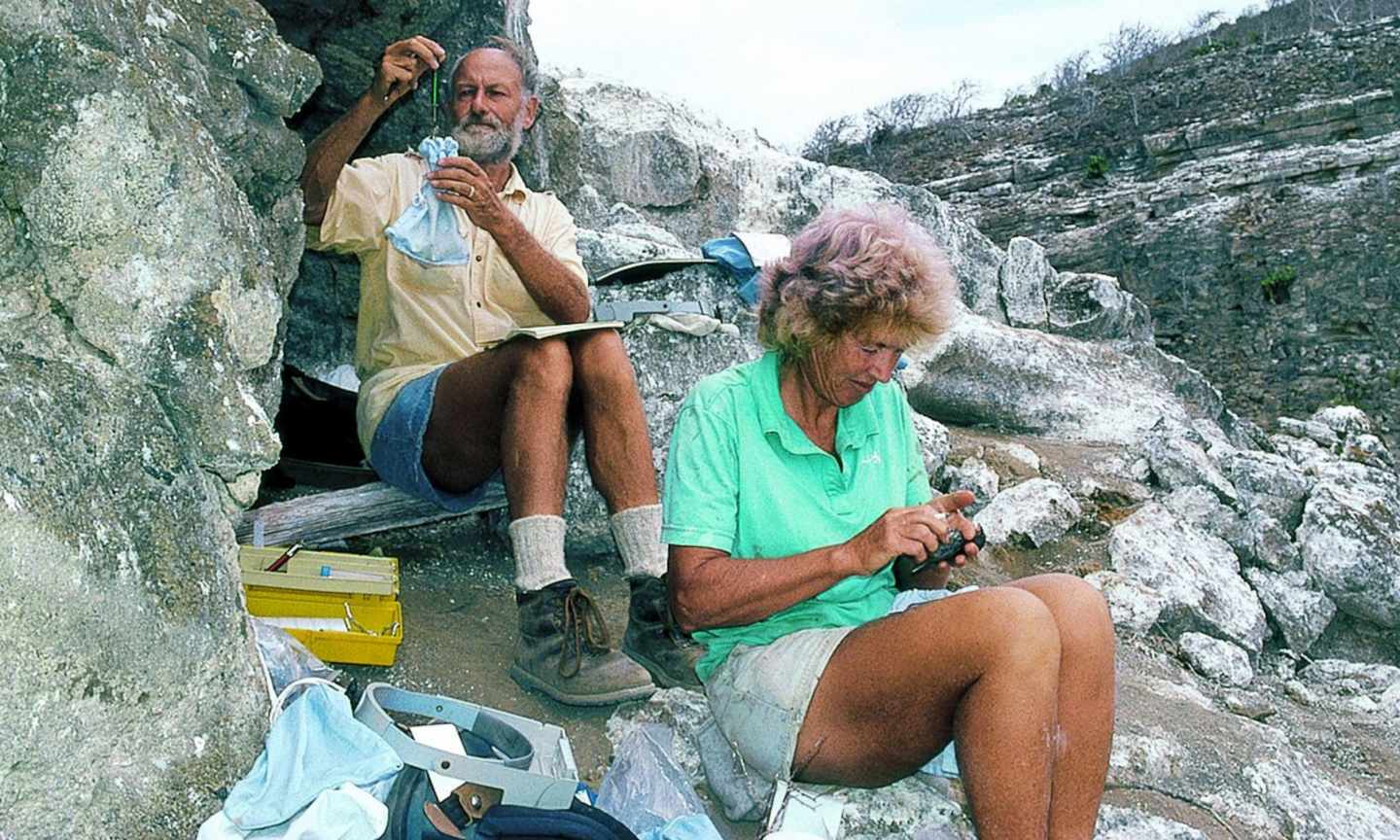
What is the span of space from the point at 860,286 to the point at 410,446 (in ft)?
4.52

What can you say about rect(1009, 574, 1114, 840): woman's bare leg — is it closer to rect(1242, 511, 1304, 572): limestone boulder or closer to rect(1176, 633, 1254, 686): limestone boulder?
rect(1176, 633, 1254, 686): limestone boulder

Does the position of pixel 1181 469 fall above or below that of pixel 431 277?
below

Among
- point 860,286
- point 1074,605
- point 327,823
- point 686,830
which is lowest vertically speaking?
point 686,830

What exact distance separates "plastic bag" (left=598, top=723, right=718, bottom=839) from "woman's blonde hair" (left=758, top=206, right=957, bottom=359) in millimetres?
857

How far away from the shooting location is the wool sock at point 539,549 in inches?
108

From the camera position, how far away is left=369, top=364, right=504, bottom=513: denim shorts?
308cm

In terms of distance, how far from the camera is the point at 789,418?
233cm

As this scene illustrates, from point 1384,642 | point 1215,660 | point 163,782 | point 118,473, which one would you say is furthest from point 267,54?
point 1384,642

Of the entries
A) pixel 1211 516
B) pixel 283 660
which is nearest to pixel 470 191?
pixel 283 660

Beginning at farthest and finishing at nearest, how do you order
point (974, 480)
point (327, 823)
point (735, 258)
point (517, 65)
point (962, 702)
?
point (974, 480) < point (735, 258) < point (517, 65) < point (962, 702) < point (327, 823)

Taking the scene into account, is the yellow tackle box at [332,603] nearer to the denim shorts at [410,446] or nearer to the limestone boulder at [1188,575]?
the denim shorts at [410,446]

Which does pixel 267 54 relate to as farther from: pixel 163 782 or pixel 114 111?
pixel 163 782

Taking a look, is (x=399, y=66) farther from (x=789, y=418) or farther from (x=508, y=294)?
(x=789, y=418)

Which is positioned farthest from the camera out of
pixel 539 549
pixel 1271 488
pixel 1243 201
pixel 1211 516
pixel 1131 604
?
pixel 1243 201
